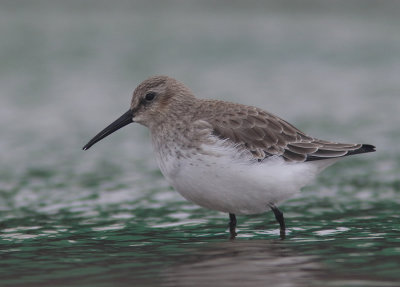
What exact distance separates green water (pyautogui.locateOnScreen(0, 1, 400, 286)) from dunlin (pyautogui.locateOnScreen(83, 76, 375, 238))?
1.95 ft

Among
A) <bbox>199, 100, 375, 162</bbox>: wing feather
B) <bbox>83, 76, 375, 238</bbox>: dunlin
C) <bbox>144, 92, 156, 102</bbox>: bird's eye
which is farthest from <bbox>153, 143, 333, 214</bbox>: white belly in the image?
<bbox>144, 92, 156, 102</bbox>: bird's eye

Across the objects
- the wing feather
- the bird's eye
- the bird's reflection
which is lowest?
the bird's reflection

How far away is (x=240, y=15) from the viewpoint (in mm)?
38062

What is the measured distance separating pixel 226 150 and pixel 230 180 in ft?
1.23

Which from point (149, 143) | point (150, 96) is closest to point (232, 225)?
point (150, 96)

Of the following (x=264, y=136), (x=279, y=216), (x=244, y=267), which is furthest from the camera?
(x=264, y=136)

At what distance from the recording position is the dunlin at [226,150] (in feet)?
28.7

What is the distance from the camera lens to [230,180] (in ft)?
28.6

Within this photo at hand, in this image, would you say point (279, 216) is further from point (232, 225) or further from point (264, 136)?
point (264, 136)

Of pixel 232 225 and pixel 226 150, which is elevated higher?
pixel 226 150

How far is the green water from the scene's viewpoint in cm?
796

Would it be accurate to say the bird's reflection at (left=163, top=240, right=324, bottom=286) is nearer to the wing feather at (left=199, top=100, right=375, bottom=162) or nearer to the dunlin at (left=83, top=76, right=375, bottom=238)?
the dunlin at (left=83, top=76, right=375, bottom=238)

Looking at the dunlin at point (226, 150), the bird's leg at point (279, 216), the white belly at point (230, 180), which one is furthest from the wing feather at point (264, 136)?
the bird's leg at point (279, 216)

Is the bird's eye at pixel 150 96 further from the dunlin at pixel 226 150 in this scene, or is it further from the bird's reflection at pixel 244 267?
the bird's reflection at pixel 244 267
